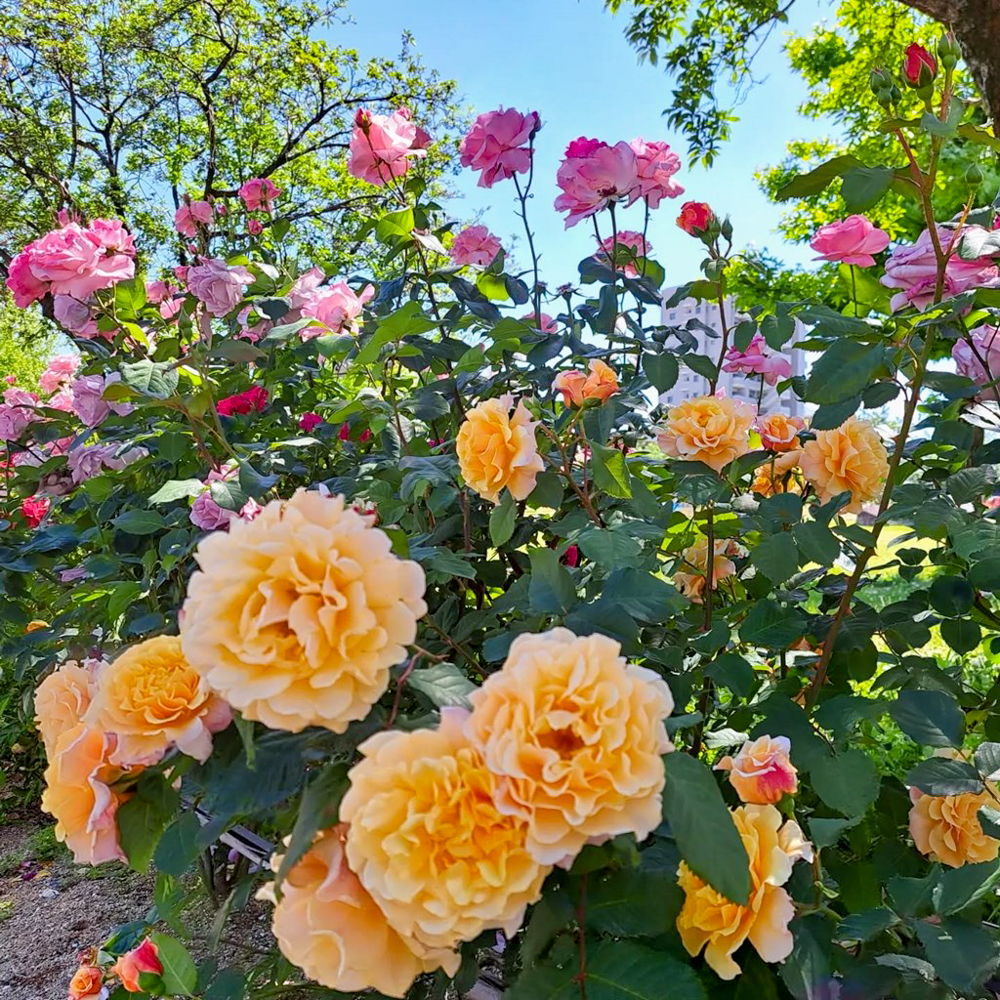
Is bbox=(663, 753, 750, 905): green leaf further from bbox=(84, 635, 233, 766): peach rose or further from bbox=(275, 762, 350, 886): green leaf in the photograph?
bbox=(84, 635, 233, 766): peach rose

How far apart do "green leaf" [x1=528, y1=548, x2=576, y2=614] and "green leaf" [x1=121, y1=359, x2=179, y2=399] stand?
0.62 meters

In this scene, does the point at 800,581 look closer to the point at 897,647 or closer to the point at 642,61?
the point at 897,647

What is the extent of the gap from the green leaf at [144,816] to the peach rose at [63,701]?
0.12 meters

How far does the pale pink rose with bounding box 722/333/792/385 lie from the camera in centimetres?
138

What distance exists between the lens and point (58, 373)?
2154mm

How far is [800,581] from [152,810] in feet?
3.01

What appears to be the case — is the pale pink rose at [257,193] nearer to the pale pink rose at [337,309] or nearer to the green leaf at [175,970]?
the pale pink rose at [337,309]

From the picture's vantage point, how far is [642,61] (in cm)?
409

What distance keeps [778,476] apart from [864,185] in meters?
0.54

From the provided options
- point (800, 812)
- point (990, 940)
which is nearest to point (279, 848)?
point (990, 940)

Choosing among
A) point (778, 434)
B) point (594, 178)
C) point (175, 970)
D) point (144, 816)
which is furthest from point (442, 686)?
point (594, 178)

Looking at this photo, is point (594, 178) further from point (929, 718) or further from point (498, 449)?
point (929, 718)

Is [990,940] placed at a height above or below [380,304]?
→ below

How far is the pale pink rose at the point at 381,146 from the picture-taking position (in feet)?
4.61
